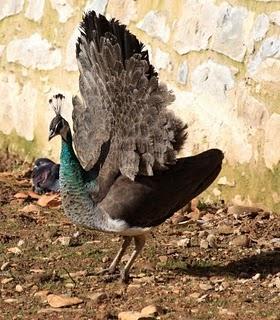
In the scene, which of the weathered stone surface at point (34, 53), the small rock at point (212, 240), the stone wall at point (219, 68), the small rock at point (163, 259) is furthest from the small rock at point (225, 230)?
the weathered stone surface at point (34, 53)

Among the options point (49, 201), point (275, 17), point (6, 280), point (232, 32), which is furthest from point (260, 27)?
point (6, 280)

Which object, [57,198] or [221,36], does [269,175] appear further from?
[57,198]

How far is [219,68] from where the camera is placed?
6.89 m

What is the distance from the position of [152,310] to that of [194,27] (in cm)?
267

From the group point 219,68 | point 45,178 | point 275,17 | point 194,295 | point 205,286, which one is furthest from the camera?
point 45,178

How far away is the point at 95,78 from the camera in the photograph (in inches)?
233

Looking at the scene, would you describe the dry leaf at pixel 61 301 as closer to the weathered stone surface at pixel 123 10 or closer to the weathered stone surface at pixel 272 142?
the weathered stone surface at pixel 272 142

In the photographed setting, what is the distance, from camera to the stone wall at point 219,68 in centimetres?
666

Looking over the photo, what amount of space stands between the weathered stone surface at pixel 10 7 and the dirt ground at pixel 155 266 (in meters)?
1.70

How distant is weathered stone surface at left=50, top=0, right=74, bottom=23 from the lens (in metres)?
7.81

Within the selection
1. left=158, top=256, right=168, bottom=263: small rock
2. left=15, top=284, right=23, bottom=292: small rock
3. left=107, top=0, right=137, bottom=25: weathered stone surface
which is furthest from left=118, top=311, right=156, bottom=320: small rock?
left=107, top=0, right=137, bottom=25: weathered stone surface

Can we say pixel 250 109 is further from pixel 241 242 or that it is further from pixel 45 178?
pixel 45 178

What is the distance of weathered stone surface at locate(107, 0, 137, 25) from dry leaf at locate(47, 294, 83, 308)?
2.80 meters

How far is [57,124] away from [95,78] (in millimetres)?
431
